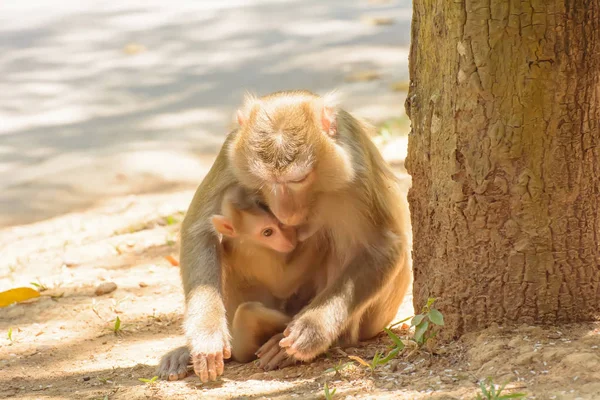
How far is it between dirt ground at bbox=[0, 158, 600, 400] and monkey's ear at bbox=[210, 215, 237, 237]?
2.18 feet

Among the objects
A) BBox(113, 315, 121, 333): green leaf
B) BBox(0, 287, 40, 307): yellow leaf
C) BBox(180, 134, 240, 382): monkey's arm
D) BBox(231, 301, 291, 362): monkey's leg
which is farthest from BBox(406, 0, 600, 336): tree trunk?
BBox(0, 287, 40, 307): yellow leaf

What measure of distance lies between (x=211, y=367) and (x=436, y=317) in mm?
1045

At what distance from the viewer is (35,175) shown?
860cm

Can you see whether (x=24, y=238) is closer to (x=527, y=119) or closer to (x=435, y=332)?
(x=435, y=332)

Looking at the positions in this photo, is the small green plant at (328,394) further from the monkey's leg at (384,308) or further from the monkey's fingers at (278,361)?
the monkey's leg at (384,308)

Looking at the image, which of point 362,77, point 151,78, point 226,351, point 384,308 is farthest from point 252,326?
point 151,78

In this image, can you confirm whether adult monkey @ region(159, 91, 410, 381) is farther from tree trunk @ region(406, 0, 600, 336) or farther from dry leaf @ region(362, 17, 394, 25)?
dry leaf @ region(362, 17, 394, 25)

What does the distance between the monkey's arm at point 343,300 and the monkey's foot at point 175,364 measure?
0.51 meters

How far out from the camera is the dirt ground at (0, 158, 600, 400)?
11.5 feet

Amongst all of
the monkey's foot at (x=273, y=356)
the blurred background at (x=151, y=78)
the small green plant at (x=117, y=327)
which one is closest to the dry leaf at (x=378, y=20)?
the blurred background at (x=151, y=78)

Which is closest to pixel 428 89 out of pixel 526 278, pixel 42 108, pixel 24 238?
pixel 526 278

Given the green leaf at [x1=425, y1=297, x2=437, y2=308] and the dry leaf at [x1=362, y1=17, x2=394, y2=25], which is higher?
the dry leaf at [x1=362, y1=17, x2=394, y2=25]

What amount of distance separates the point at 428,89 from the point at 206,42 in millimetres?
9340

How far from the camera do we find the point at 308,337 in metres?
4.15
